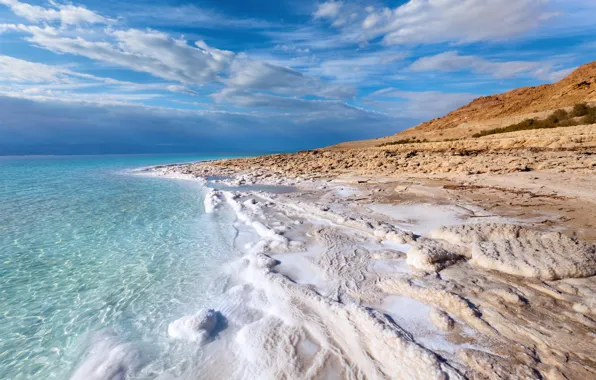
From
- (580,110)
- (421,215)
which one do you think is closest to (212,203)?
(421,215)

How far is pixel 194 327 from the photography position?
3119 mm

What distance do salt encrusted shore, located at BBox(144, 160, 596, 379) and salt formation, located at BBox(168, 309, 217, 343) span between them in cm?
5

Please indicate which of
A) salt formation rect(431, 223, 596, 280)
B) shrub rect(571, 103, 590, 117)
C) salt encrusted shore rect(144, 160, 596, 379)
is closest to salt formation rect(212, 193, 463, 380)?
salt encrusted shore rect(144, 160, 596, 379)

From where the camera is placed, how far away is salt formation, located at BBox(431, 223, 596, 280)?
331 centimetres

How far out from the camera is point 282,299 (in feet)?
11.7

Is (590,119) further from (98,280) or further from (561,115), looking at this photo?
(98,280)

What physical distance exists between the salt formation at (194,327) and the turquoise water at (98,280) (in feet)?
0.44

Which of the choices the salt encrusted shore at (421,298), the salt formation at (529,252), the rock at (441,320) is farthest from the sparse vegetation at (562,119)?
the rock at (441,320)

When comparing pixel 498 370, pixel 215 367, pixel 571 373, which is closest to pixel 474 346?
pixel 498 370

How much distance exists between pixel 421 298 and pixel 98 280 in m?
4.78

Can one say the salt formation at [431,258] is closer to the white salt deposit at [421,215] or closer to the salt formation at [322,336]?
the salt formation at [322,336]

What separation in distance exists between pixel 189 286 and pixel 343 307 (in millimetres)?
2374

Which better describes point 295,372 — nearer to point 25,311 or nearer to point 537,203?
point 25,311

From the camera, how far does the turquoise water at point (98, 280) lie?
2953 mm
